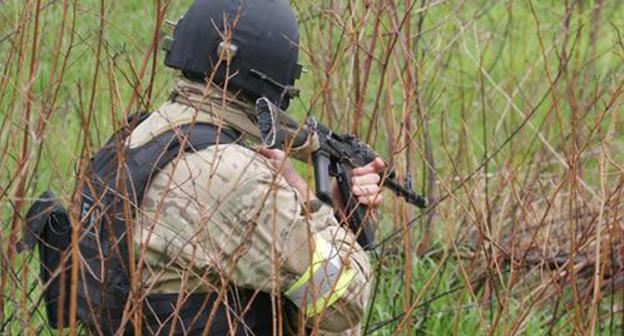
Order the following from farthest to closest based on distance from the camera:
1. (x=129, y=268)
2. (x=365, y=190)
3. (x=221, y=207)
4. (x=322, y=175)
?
(x=365, y=190) < (x=322, y=175) < (x=221, y=207) < (x=129, y=268)

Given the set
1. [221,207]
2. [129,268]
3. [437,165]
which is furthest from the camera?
[437,165]

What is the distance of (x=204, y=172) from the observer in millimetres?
3211

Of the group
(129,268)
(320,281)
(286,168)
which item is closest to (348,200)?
(286,168)

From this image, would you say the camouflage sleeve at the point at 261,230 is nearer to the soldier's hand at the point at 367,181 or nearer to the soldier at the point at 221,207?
the soldier at the point at 221,207

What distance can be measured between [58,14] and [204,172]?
4103 millimetres

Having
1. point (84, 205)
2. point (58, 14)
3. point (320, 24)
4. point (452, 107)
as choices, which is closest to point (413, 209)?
point (320, 24)

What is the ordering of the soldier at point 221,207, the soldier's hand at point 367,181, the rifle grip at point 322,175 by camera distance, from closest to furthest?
the soldier at point 221,207 < the rifle grip at point 322,175 < the soldier's hand at point 367,181

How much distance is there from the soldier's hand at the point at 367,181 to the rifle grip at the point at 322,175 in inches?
3.5

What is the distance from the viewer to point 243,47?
3.43 m

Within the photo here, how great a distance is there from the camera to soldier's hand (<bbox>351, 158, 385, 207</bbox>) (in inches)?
138

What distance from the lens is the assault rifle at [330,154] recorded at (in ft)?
10.6

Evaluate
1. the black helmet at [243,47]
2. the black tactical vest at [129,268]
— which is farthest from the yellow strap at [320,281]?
the black helmet at [243,47]

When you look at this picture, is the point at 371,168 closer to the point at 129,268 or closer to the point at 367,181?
the point at 367,181

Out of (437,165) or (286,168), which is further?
(437,165)
